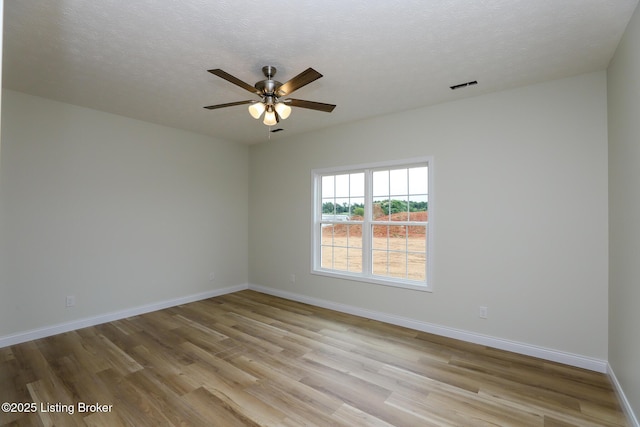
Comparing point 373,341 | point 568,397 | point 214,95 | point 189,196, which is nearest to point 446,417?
point 568,397

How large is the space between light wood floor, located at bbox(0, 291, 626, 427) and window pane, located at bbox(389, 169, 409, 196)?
1.70 meters

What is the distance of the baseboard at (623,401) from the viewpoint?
2160 mm

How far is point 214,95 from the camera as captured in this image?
353cm

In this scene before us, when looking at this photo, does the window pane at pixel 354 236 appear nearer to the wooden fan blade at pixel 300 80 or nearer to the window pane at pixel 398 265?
the window pane at pixel 398 265

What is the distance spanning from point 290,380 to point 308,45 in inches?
109

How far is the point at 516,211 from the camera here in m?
3.28

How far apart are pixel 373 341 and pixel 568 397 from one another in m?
1.69

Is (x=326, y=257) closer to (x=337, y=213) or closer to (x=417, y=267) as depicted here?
(x=337, y=213)

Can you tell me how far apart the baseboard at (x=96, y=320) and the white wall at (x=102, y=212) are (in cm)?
6

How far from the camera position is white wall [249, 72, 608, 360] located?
2.94 metres

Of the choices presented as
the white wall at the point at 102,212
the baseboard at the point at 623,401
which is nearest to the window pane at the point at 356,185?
the white wall at the point at 102,212

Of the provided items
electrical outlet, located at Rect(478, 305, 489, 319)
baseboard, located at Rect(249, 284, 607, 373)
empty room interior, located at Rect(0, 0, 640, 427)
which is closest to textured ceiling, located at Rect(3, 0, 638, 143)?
empty room interior, located at Rect(0, 0, 640, 427)

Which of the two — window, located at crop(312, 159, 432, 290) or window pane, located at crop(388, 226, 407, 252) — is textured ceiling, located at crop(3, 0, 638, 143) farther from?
window pane, located at crop(388, 226, 407, 252)

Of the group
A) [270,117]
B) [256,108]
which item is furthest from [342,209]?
[256,108]
